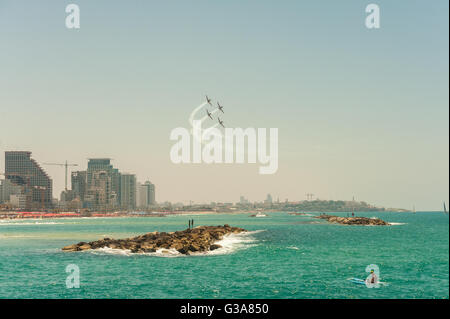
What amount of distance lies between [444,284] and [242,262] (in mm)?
23620

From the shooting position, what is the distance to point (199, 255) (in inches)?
2313

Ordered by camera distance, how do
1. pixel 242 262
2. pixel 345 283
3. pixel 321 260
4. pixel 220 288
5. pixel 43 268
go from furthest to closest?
pixel 321 260 < pixel 242 262 < pixel 43 268 < pixel 345 283 < pixel 220 288

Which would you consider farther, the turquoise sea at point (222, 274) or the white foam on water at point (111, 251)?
the white foam on water at point (111, 251)

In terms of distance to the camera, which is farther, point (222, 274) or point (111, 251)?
point (111, 251)

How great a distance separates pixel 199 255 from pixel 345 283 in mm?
24262

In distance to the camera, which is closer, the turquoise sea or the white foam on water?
the turquoise sea

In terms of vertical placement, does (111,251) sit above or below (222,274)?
below

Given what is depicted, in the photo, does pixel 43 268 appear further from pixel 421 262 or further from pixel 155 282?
pixel 421 262
